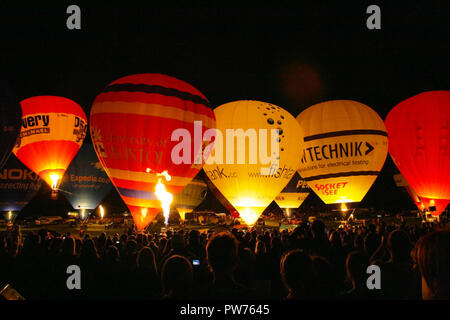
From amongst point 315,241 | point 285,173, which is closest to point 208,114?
point 285,173

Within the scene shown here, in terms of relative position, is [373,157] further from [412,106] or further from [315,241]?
[315,241]

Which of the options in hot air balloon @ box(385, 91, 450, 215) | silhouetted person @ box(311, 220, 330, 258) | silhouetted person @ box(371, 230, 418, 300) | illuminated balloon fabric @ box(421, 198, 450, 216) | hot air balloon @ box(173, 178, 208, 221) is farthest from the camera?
hot air balloon @ box(173, 178, 208, 221)

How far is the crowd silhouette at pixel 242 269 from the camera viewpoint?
→ 2.33 m

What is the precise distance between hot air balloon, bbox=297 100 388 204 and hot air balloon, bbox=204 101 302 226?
94.2 inches

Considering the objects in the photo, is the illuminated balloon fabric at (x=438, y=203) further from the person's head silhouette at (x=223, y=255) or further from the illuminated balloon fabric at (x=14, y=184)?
the illuminated balloon fabric at (x=14, y=184)

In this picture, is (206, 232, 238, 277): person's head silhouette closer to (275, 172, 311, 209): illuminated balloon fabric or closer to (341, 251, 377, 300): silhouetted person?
(341, 251, 377, 300): silhouetted person

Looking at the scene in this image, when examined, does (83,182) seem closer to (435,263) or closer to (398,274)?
(398,274)

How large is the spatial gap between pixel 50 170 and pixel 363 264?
14.2 meters

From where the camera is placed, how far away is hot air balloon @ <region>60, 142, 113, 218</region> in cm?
1925

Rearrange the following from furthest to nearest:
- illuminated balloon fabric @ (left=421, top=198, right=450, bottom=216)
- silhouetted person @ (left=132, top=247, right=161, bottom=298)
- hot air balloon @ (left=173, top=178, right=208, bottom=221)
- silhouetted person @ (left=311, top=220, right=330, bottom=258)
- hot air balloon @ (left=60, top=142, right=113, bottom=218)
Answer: hot air balloon @ (left=173, top=178, right=208, bottom=221) → hot air balloon @ (left=60, top=142, right=113, bottom=218) → illuminated balloon fabric @ (left=421, top=198, right=450, bottom=216) → silhouetted person @ (left=311, top=220, right=330, bottom=258) → silhouetted person @ (left=132, top=247, right=161, bottom=298)

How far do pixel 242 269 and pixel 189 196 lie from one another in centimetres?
2280

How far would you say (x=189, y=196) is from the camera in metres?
25.5

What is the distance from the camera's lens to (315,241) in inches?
161

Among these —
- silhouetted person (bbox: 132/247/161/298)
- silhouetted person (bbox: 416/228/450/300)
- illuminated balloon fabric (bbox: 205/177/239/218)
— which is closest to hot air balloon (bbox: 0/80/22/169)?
silhouetted person (bbox: 132/247/161/298)
